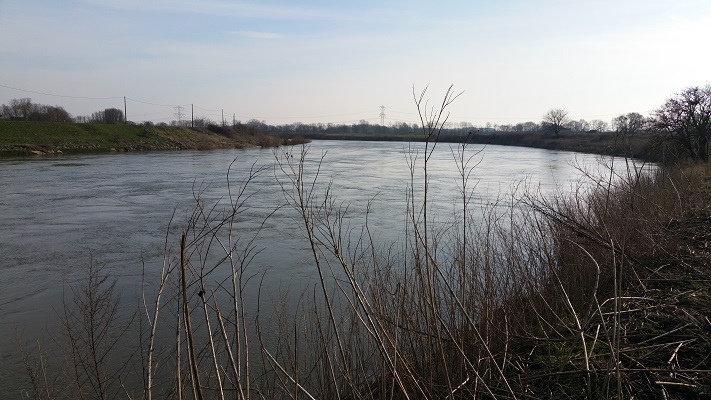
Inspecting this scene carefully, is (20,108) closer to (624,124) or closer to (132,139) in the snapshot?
(132,139)

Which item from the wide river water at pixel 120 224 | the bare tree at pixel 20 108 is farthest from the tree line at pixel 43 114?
the wide river water at pixel 120 224

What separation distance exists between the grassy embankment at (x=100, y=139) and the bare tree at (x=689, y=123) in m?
22.4

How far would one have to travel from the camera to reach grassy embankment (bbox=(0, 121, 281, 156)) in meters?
35.7

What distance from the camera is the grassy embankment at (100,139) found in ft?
117

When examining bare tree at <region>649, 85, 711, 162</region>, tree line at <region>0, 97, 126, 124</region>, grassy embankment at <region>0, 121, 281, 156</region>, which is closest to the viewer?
bare tree at <region>649, 85, 711, 162</region>

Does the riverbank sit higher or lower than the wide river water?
higher

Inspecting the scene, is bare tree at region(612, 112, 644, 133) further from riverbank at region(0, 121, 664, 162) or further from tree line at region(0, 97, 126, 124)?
tree line at region(0, 97, 126, 124)

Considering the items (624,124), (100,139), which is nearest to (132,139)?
(100,139)

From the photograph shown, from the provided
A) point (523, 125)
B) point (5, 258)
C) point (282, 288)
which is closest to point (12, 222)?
point (5, 258)

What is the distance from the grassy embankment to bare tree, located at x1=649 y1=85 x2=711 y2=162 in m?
22.4

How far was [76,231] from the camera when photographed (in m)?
11.0

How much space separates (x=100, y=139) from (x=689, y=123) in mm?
40268

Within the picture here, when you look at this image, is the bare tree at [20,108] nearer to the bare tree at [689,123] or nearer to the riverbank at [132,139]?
the riverbank at [132,139]

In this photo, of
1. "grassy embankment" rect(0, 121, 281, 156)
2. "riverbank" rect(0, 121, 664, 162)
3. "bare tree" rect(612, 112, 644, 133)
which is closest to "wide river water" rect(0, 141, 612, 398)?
"bare tree" rect(612, 112, 644, 133)
